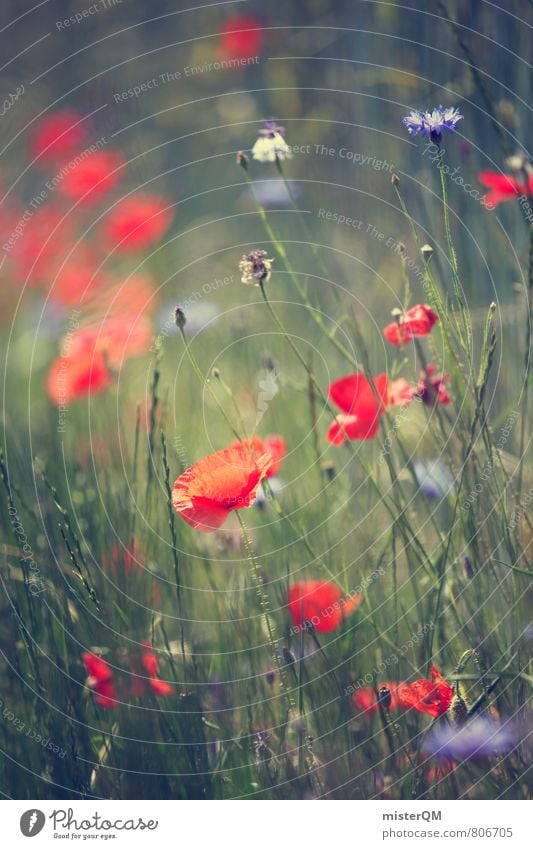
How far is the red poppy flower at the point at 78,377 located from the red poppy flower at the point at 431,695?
400 millimetres

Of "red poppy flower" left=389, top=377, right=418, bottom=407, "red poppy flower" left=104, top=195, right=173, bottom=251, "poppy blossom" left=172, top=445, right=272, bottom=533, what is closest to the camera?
"poppy blossom" left=172, top=445, right=272, bottom=533

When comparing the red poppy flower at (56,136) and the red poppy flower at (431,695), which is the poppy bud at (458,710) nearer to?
the red poppy flower at (431,695)

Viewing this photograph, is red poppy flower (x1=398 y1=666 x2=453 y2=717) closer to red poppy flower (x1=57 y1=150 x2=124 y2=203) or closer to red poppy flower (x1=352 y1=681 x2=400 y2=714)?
red poppy flower (x1=352 y1=681 x2=400 y2=714)

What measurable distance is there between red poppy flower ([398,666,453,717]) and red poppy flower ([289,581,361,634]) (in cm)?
9

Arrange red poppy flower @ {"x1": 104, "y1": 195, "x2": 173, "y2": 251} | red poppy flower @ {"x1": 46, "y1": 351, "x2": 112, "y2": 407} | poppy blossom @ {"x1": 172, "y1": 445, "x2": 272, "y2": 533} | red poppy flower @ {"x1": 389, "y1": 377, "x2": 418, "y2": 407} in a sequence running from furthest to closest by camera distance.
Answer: red poppy flower @ {"x1": 104, "y1": 195, "x2": 173, "y2": 251} < red poppy flower @ {"x1": 46, "y1": 351, "x2": 112, "y2": 407} < red poppy flower @ {"x1": 389, "y1": 377, "x2": 418, "y2": 407} < poppy blossom @ {"x1": 172, "y1": 445, "x2": 272, "y2": 533}

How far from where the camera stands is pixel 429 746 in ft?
2.45

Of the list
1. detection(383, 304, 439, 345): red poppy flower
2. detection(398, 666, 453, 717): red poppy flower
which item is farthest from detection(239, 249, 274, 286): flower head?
detection(398, 666, 453, 717): red poppy flower

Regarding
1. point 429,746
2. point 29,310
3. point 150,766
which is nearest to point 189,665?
point 150,766

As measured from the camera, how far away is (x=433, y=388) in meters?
0.82

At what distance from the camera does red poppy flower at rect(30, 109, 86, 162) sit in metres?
1.21

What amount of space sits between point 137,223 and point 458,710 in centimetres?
68

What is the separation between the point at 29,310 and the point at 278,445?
49 cm

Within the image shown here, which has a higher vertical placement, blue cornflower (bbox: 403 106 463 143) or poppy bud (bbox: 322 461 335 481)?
blue cornflower (bbox: 403 106 463 143)

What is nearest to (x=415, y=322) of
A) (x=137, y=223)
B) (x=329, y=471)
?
(x=329, y=471)
